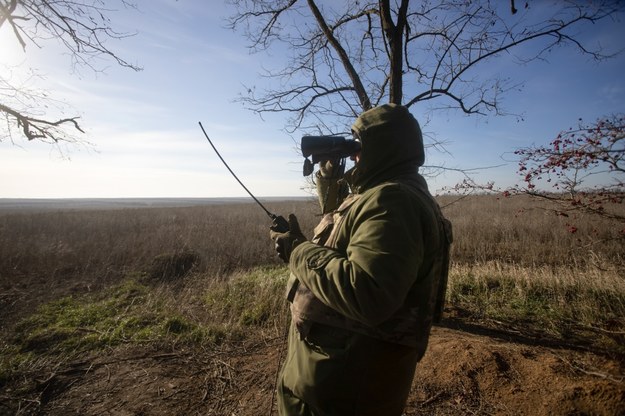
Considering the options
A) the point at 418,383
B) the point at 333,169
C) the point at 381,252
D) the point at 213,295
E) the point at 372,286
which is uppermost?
the point at 333,169

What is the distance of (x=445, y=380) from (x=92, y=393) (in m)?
3.77

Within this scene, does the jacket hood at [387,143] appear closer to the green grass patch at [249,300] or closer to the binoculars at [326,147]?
the binoculars at [326,147]

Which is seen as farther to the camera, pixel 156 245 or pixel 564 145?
pixel 156 245

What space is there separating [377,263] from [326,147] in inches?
33.3

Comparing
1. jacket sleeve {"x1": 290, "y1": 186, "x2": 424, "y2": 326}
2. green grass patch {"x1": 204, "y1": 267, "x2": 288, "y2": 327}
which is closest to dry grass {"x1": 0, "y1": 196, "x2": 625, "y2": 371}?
green grass patch {"x1": 204, "y1": 267, "x2": 288, "y2": 327}

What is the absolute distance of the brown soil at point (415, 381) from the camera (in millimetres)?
2877

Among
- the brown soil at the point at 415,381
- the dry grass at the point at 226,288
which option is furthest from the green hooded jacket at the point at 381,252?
the dry grass at the point at 226,288

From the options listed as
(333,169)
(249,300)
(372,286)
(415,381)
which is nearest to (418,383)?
(415,381)

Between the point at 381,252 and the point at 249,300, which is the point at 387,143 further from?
the point at 249,300

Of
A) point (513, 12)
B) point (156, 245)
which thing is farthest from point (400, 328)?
point (156, 245)

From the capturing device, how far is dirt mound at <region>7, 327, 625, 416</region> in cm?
285

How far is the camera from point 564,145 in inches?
152

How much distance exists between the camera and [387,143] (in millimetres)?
1502

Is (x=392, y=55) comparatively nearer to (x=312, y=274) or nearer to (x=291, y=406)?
(x=312, y=274)
